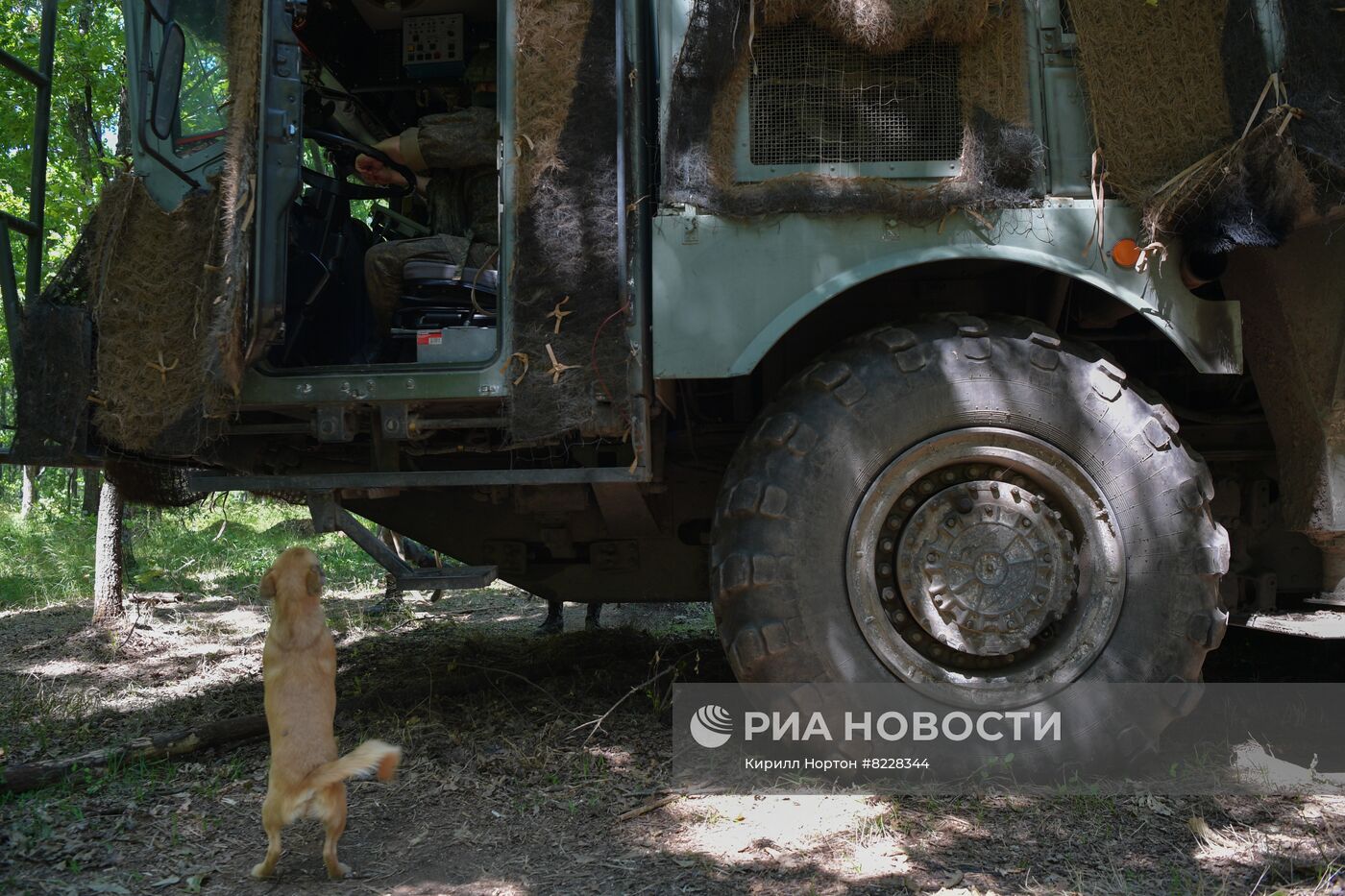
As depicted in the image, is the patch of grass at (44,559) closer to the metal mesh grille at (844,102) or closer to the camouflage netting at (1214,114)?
the metal mesh grille at (844,102)

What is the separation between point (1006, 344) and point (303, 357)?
288 cm

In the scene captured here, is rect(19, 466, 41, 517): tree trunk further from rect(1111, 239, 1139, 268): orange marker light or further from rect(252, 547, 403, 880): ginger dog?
rect(1111, 239, 1139, 268): orange marker light

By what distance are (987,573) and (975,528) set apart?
0.51ft

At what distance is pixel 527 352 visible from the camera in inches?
132

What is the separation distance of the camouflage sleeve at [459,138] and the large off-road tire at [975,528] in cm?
176

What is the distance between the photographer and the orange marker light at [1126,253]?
3.28 m

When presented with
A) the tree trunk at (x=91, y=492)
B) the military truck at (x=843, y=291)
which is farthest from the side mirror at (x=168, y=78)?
the tree trunk at (x=91, y=492)

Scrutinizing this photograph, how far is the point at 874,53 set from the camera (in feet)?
11.0

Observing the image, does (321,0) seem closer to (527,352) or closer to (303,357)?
(303,357)

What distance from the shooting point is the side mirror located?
3301mm

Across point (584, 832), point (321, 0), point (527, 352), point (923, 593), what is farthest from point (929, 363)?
point (321, 0)

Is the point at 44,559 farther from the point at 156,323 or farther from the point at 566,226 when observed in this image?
the point at 566,226

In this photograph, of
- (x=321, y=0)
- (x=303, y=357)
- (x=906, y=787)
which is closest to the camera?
(x=906, y=787)

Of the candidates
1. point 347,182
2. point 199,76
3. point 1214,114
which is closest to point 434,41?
point 347,182
